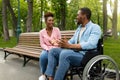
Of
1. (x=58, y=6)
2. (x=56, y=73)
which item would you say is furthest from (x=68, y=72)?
(x=58, y=6)

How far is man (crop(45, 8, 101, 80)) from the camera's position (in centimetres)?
584

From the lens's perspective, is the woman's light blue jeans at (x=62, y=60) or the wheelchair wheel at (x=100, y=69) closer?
the wheelchair wheel at (x=100, y=69)

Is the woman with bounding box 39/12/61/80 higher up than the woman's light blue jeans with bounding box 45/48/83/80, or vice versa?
the woman with bounding box 39/12/61/80

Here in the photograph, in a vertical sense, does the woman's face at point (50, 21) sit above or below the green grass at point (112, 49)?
above

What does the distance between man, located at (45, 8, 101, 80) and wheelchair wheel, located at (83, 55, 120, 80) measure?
0.85 feet

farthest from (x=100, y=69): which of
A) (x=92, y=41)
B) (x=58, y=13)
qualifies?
(x=58, y=13)

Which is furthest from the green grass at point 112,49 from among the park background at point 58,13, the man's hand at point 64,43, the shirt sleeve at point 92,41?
the man's hand at point 64,43

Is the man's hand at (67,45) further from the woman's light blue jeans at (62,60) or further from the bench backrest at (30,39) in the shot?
the bench backrest at (30,39)

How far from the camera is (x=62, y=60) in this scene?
5.81 metres

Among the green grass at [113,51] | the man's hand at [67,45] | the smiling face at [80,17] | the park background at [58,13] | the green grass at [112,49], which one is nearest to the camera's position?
the man's hand at [67,45]

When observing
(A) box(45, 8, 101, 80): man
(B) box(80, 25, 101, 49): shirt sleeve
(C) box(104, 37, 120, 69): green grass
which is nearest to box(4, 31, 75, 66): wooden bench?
(C) box(104, 37, 120, 69): green grass

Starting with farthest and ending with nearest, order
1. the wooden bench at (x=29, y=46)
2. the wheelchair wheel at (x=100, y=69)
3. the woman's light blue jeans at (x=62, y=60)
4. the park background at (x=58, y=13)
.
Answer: the park background at (x=58, y=13) → the wooden bench at (x=29, y=46) → the woman's light blue jeans at (x=62, y=60) → the wheelchair wheel at (x=100, y=69)

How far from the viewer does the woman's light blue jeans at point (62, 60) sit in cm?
582

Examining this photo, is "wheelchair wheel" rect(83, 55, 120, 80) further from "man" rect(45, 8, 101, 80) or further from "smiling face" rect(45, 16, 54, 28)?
"smiling face" rect(45, 16, 54, 28)
